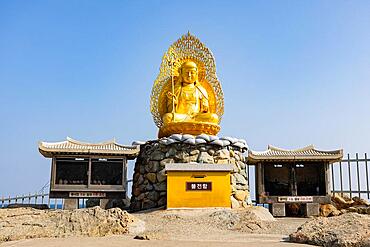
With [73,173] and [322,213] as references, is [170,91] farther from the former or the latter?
[322,213]

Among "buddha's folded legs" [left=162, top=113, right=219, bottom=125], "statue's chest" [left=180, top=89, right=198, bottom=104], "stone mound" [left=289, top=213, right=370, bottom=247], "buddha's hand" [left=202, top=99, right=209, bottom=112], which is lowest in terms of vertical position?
"stone mound" [left=289, top=213, right=370, bottom=247]

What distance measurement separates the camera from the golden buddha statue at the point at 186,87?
547 inches

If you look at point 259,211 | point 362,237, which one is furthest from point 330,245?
point 259,211

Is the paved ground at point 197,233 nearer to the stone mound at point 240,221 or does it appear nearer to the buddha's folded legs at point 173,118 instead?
the stone mound at point 240,221

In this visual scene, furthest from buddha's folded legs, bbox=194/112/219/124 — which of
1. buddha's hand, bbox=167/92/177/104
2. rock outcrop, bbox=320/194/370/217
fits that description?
rock outcrop, bbox=320/194/370/217

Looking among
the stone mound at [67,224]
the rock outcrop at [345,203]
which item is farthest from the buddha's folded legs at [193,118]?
the stone mound at [67,224]

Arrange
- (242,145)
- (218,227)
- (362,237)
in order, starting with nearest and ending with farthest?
(362,237) < (218,227) < (242,145)

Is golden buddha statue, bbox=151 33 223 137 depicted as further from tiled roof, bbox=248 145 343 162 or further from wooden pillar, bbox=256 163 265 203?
wooden pillar, bbox=256 163 265 203

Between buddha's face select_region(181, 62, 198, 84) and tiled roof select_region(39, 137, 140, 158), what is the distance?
3.20 m

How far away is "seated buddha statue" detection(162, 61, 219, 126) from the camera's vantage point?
13484 mm

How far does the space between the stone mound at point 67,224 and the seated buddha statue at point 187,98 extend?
5951 millimetres

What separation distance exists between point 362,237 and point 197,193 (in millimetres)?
6065

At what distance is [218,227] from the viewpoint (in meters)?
8.36

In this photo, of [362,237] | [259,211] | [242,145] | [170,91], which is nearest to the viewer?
[362,237]
